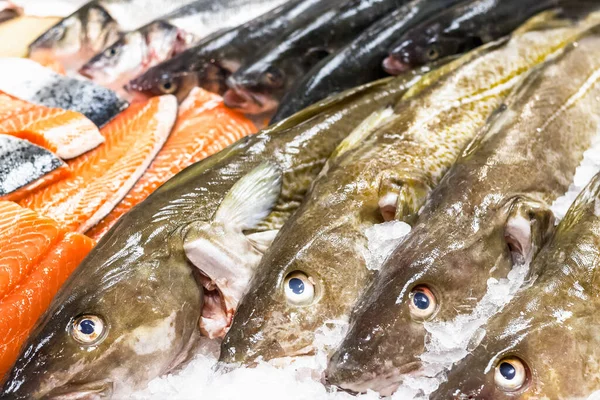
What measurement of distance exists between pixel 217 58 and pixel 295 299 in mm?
1998

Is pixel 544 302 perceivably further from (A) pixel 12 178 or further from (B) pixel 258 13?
(B) pixel 258 13

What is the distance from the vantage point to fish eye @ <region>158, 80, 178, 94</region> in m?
3.46

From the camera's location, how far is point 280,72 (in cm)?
326

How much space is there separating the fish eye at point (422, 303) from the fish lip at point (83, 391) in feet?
2.94

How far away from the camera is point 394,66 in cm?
308

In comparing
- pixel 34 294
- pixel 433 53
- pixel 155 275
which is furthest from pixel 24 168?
pixel 433 53

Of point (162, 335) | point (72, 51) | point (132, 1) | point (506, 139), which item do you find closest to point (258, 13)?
point (132, 1)

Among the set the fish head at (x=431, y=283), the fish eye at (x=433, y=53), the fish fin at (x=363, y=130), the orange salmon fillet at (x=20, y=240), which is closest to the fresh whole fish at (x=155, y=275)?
the fish fin at (x=363, y=130)

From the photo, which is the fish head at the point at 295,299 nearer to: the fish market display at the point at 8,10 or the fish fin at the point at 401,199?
the fish fin at the point at 401,199

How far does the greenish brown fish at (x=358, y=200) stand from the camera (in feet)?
6.00

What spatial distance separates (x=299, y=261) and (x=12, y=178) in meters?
1.37

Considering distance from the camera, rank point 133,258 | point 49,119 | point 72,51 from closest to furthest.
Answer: point 133,258 → point 49,119 → point 72,51

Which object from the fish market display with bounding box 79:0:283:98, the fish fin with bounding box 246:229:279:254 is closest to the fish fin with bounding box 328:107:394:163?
the fish fin with bounding box 246:229:279:254

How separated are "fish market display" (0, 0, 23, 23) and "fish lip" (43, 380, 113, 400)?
3.51 metres
